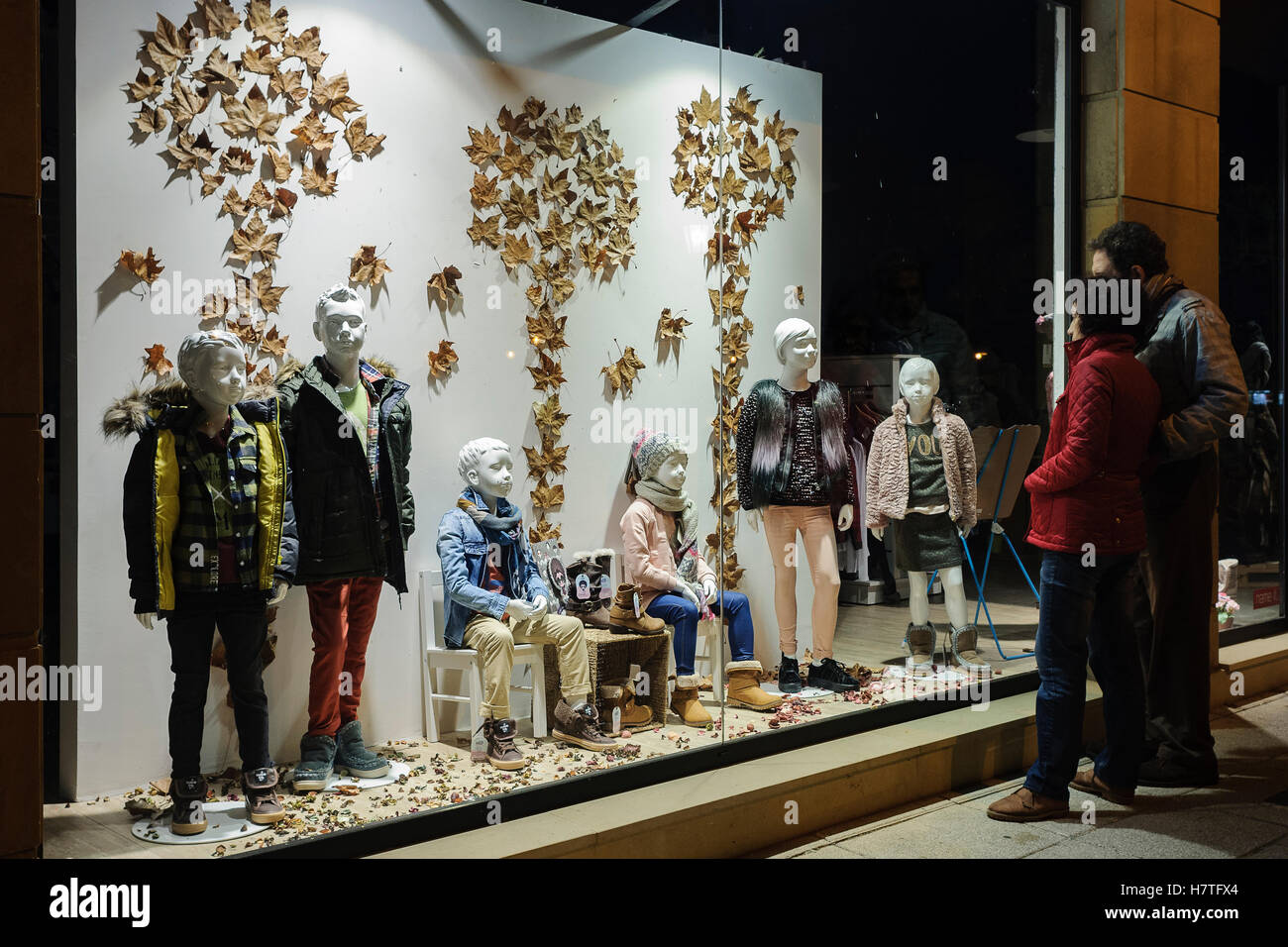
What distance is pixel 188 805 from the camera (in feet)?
10.4

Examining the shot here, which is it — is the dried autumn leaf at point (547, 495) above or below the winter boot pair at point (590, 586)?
above

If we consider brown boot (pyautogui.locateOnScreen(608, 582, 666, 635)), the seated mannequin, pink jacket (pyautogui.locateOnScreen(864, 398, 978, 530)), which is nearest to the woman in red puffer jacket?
pink jacket (pyautogui.locateOnScreen(864, 398, 978, 530))

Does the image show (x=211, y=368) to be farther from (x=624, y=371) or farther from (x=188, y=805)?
(x=624, y=371)

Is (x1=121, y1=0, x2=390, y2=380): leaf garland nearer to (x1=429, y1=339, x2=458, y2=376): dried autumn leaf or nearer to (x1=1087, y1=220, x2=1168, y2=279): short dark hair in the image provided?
(x1=429, y1=339, x2=458, y2=376): dried autumn leaf

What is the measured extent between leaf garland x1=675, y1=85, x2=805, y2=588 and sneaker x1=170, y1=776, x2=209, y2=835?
82.6 inches

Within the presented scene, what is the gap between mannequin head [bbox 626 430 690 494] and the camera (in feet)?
14.2

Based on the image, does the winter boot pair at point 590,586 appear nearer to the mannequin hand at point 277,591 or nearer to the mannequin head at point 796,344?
the mannequin head at point 796,344

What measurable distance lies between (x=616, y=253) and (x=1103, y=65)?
2.39m

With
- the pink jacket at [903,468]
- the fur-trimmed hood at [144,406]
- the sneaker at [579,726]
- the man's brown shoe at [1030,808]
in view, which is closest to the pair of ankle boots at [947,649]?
the pink jacket at [903,468]

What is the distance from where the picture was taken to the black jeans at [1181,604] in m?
4.28

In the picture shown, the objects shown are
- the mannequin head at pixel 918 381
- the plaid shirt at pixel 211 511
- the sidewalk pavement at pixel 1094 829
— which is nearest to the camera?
the plaid shirt at pixel 211 511

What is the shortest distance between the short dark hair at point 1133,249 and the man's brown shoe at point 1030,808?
6.31 feet

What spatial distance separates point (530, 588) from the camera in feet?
13.6

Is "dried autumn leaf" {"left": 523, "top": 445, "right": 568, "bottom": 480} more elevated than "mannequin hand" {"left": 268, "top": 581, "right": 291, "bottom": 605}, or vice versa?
"dried autumn leaf" {"left": 523, "top": 445, "right": 568, "bottom": 480}
